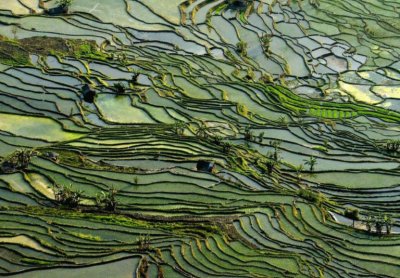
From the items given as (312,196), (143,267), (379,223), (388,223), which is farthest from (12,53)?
(388,223)

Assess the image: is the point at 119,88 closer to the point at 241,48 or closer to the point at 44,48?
the point at 44,48

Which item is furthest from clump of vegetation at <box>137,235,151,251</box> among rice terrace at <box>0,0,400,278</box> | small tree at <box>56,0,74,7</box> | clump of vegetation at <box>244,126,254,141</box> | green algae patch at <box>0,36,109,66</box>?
small tree at <box>56,0,74,7</box>

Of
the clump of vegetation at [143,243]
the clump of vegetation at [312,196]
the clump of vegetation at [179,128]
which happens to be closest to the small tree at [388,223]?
the clump of vegetation at [312,196]

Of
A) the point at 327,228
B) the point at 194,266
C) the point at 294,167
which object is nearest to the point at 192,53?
the point at 294,167

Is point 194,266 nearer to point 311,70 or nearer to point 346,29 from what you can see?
point 311,70

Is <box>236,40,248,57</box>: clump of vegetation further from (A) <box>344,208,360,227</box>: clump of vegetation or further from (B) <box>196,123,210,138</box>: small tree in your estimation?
(A) <box>344,208,360,227</box>: clump of vegetation

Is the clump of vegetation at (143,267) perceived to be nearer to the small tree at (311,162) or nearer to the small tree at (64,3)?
the small tree at (311,162)
